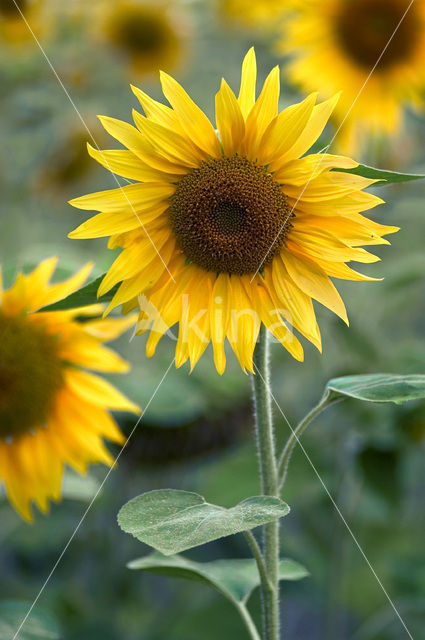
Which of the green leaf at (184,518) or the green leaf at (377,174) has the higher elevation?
the green leaf at (377,174)

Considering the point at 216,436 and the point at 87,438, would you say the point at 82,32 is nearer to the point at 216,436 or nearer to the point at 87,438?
the point at 216,436

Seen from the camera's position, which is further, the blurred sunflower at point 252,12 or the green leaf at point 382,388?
the blurred sunflower at point 252,12

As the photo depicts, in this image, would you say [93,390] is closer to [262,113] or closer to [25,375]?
[25,375]

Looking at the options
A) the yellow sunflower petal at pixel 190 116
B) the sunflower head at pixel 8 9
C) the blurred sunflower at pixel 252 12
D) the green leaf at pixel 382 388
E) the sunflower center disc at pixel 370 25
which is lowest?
the green leaf at pixel 382 388

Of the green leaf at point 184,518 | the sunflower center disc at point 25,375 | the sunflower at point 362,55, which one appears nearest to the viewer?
the green leaf at point 184,518

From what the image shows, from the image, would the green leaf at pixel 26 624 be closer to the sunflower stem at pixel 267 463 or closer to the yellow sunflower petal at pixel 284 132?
the sunflower stem at pixel 267 463

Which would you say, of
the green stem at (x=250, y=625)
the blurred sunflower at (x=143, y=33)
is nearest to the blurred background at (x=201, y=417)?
the blurred sunflower at (x=143, y=33)

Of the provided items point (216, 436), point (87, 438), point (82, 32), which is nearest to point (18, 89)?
point (82, 32)
